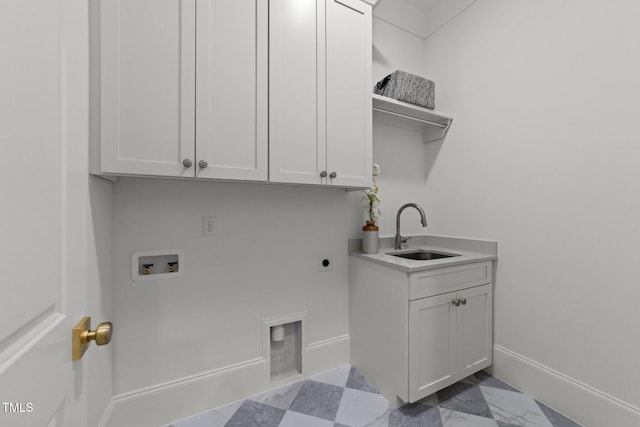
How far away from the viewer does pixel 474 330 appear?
62.5 inches

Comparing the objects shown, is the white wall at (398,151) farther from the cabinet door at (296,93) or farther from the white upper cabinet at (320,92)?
the cabinet door at (296,93)

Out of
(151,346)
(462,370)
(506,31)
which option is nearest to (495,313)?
(462,370)

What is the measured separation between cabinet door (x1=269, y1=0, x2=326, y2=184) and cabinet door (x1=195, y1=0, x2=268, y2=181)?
0.05 metres

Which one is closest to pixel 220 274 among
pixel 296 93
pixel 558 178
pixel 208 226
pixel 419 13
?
pixel 208 226

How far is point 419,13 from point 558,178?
176 cm

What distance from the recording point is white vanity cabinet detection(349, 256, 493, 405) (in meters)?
1.35

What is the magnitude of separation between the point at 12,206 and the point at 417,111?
2.05 metres

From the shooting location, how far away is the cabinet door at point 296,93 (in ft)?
4.19

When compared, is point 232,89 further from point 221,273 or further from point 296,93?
point 221,273

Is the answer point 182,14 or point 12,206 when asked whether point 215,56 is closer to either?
point 182,14

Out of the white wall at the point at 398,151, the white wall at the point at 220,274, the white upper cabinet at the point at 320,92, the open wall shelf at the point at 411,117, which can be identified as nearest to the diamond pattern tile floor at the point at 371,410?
the white wall at the point at 220,274

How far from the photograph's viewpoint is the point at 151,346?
1.30m

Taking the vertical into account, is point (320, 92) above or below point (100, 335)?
above

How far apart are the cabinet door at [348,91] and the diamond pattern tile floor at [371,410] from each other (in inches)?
50.0
